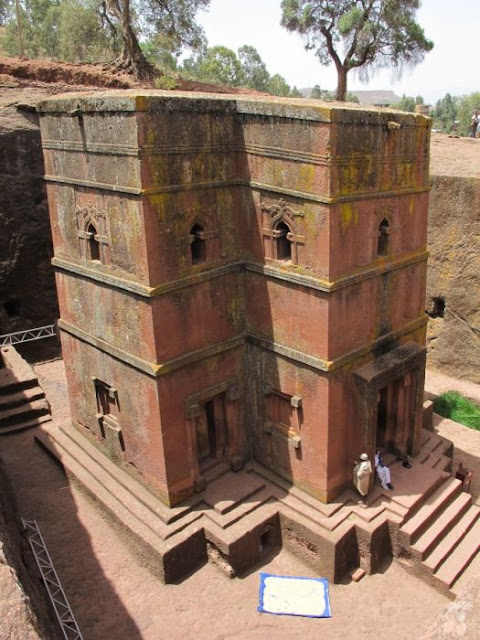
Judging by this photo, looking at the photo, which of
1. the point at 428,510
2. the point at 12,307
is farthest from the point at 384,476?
the point at 12,307

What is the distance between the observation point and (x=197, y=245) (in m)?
10.2

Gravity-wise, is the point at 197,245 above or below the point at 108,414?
above

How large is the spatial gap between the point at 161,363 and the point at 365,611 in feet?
17.5

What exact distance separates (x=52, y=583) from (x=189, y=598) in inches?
90.4

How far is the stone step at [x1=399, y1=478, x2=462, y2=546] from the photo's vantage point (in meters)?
9.98

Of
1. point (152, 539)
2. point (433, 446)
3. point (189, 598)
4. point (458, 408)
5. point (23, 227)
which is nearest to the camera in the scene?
point (189, 598)

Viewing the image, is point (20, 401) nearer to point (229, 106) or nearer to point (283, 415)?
point (283, 415)

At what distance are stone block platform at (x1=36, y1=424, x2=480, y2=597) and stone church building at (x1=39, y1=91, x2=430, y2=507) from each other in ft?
1.28

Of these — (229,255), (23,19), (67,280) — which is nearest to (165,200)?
(229,255)

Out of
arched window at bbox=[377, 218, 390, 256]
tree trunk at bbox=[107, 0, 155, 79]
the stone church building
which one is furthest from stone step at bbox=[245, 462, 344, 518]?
tree trunk at bbox=[107, 0, 155, 79]

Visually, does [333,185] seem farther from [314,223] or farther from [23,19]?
[23,19]

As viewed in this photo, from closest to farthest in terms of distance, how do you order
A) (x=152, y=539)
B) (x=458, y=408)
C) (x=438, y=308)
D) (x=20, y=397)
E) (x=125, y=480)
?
(x=152, y=539) < (x=125, y=480) < (x=20, y=397) < (x=458, y=408) < (x=438, y=308)

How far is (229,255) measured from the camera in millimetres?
10484

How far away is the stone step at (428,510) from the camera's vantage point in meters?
9.98
